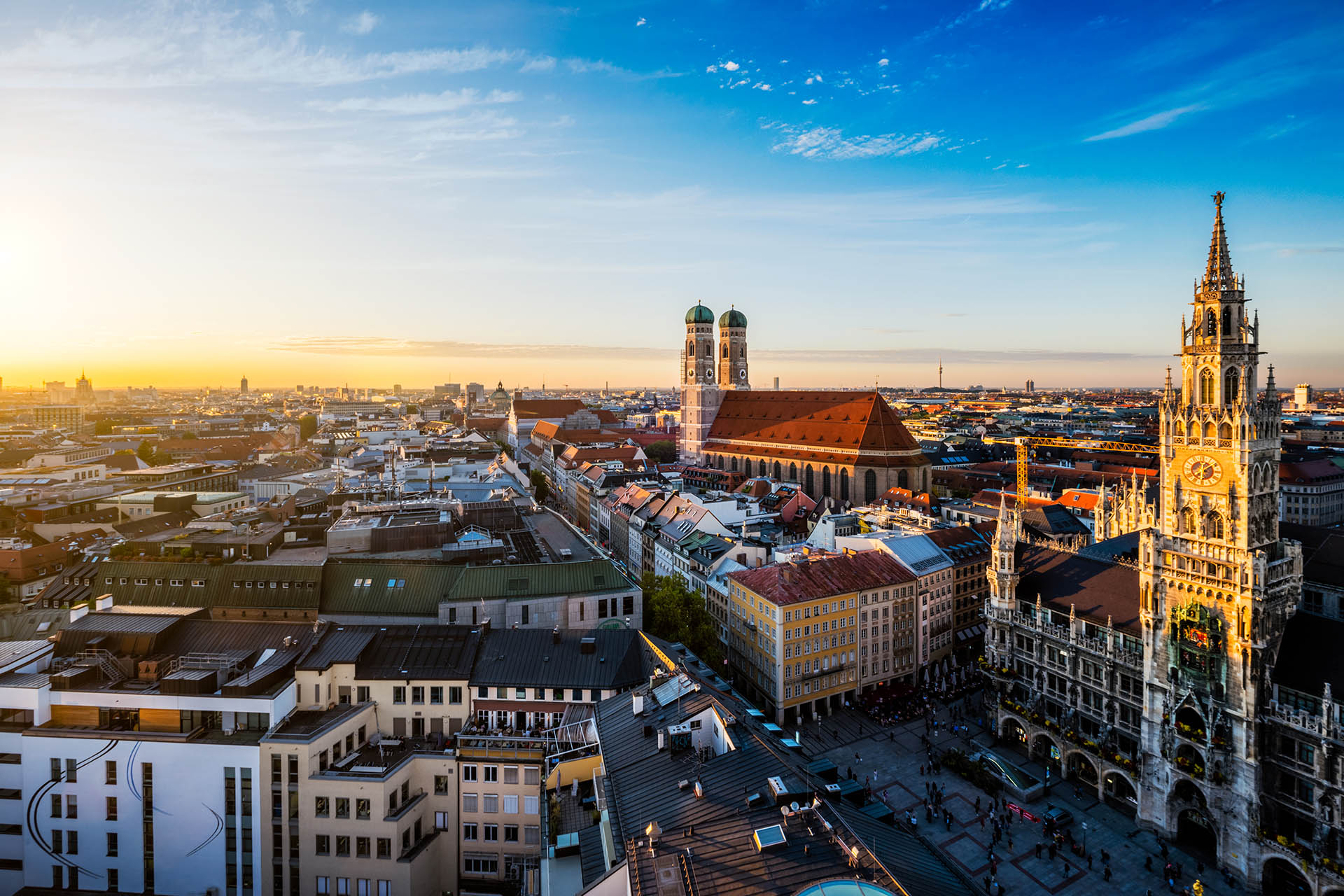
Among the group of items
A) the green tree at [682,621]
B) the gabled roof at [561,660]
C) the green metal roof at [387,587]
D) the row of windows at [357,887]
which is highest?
the green metal roof at [387,587]

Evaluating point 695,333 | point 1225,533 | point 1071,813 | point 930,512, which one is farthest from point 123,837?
point 695,333

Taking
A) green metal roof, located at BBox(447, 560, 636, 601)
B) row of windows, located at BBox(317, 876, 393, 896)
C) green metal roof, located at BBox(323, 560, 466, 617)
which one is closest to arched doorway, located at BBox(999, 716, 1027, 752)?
green metal roof, located at BBox(447, 560, 636, 601)

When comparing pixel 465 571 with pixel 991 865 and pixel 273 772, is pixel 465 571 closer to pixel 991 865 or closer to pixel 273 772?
pixel 273 772

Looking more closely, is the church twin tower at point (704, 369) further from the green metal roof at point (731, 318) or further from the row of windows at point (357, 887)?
the row of windows at point (357, 887)

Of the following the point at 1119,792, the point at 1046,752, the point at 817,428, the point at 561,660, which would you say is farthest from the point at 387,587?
the point at 817,428

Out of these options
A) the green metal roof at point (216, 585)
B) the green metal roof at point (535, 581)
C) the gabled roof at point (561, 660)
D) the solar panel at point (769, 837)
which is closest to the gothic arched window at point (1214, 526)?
the gabled roof at point (561, 660)

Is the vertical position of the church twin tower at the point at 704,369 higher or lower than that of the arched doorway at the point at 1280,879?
higher
